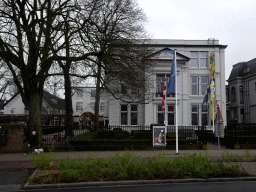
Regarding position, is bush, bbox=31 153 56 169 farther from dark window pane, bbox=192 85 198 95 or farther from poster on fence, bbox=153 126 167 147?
dark window pane, bbox=192 85 198 95

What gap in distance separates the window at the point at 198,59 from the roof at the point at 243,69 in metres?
17.5

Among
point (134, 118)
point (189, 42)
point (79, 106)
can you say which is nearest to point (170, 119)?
point (134, 118)

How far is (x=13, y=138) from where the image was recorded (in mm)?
15984

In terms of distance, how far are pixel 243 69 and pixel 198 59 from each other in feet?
69.8

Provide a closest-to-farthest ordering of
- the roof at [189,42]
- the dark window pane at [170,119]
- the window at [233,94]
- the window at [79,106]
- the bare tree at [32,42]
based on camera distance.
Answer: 1. the bare tree at [32,42]
2. the dark window pane at [170,119]
3. the roof at [189,42]
4. the window at [233,94]
5. the window at [79,106]

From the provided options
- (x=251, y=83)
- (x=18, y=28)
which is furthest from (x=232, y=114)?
(x=18, y=28)

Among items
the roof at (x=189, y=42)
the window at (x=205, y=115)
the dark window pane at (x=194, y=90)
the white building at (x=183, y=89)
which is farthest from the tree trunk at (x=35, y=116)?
the window at (x=205, y=115)

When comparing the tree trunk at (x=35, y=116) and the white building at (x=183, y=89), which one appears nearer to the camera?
the tree trunk at (x=35, y=116)

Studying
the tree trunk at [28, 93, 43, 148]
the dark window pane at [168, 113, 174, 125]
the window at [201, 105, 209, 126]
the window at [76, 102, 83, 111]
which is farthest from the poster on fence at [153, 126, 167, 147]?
the window at [76, 102, 83, 111]

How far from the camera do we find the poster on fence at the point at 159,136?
1678 cm

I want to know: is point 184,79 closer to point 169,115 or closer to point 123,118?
point 169,115

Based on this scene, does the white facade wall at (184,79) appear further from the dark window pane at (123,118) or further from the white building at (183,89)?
the dark window pane at (123,118)

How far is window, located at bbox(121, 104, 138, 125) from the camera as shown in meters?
29.4

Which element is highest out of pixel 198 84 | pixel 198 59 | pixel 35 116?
pixel 198 59
